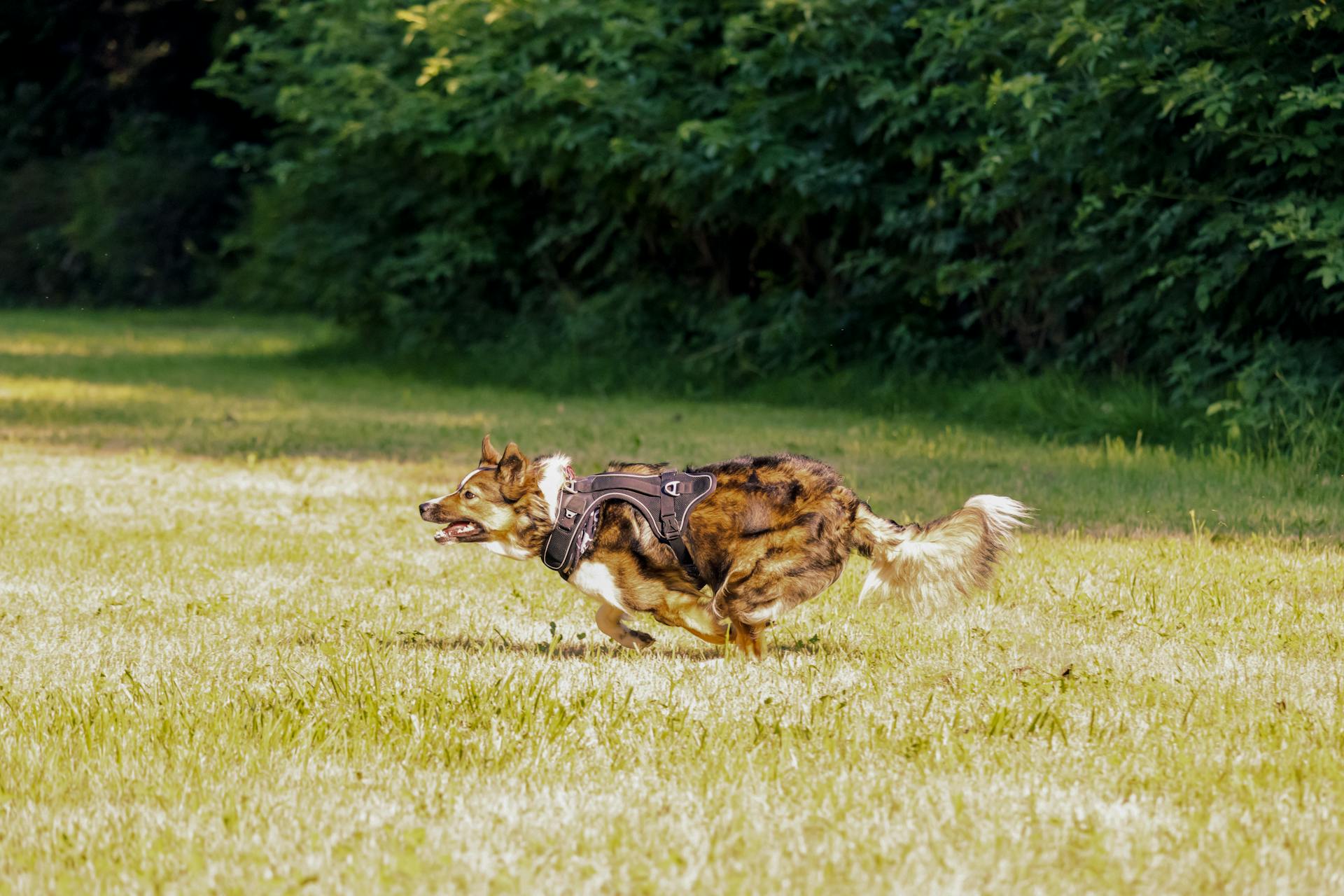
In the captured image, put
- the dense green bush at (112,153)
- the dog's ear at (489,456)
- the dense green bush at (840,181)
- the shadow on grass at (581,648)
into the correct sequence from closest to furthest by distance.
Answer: the dog's ear at (489,456) < the shadow on grass at (581,648) < the dense green bush at (840,181) < the dense green bush at (112,153)

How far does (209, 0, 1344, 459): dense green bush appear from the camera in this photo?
11.5m

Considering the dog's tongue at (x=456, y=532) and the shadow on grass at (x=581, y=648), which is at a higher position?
the dog's tongue at (x=456, y=532)

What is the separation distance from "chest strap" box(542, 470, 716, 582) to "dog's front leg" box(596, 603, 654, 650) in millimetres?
353

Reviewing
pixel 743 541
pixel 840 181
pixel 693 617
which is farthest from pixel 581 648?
pixel 840 181

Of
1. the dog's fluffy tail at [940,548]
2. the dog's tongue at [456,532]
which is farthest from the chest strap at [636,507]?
the dog's fluffy tail at [940,548]

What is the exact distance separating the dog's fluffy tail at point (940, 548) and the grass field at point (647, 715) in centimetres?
27

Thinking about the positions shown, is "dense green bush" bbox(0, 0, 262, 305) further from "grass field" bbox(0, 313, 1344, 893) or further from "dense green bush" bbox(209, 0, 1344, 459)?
"grass field" bbox(0, 313, 1344, 893)

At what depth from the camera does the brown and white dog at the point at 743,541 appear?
555cm

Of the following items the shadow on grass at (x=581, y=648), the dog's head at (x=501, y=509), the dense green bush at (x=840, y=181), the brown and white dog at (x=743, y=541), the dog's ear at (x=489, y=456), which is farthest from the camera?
the dense green bush at (x=840, y=181)

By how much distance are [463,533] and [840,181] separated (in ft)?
34.8

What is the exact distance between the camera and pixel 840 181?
15.6 metres

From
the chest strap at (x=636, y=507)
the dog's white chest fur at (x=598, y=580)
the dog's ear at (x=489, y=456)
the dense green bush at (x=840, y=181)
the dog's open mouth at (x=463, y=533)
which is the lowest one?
the dog's white chest fur at (x=598, y=580)

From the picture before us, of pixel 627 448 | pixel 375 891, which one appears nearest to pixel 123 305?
pixel 627 448

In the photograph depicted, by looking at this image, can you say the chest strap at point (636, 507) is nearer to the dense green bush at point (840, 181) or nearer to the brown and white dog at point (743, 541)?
the brown and white dog at point (743, 541)
